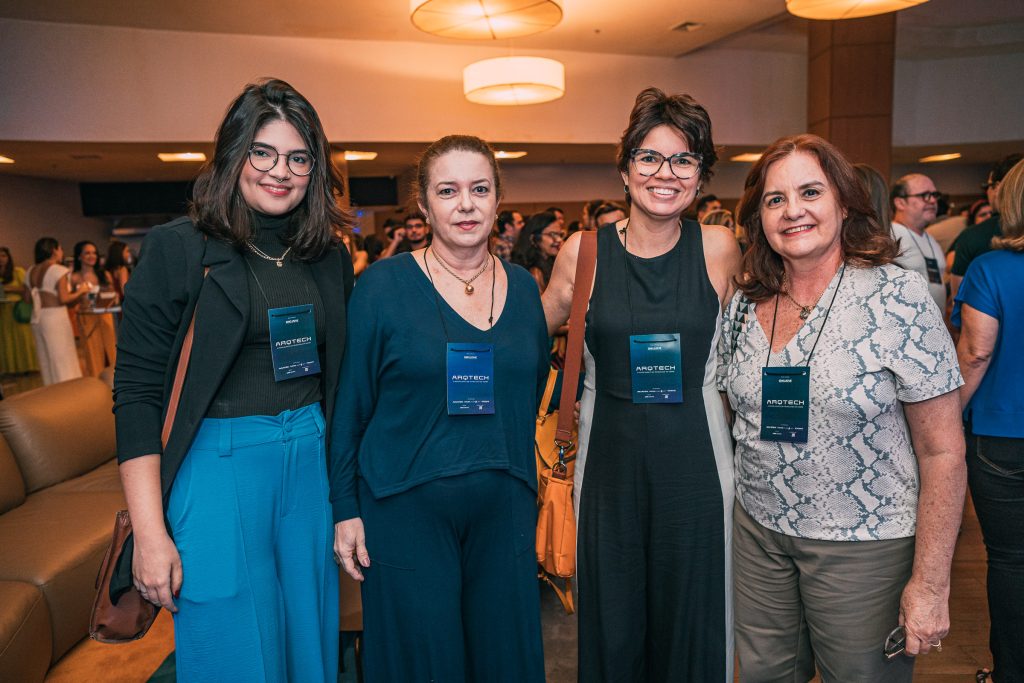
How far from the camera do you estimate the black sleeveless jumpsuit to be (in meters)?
1.77

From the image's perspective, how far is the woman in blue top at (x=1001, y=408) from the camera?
1.94 m

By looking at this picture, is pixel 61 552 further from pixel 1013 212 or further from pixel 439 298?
pixel 1013 212

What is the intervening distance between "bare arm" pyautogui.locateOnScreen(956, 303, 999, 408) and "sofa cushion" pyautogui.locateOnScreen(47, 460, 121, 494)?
3580 millimetres

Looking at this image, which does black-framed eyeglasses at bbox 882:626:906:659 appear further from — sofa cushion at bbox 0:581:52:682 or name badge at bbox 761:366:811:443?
sofa cushion at bbox 0:581:52:682

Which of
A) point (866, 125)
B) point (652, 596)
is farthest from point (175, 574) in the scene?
point (866, 125)

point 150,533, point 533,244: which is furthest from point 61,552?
point 533,244

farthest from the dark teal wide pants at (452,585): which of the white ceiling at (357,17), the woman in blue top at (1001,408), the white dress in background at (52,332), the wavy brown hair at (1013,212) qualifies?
the white dress in background at (52,332)

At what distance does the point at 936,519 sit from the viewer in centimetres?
144

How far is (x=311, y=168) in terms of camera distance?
1.65m

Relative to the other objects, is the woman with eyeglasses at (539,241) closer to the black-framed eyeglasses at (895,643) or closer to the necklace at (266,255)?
the necklace at (266,255)

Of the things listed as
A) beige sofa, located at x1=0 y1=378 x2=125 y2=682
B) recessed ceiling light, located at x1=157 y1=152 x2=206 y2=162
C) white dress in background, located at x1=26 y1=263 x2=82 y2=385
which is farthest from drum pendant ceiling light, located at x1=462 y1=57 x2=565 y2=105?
white dress in background, located at x1=26 y1=263 x2=82 y2=385

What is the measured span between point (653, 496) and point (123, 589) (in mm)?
1262

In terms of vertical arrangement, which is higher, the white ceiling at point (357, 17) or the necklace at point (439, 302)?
the white ceiling at point (357, 17)

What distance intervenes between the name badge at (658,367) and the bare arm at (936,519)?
0.53m
